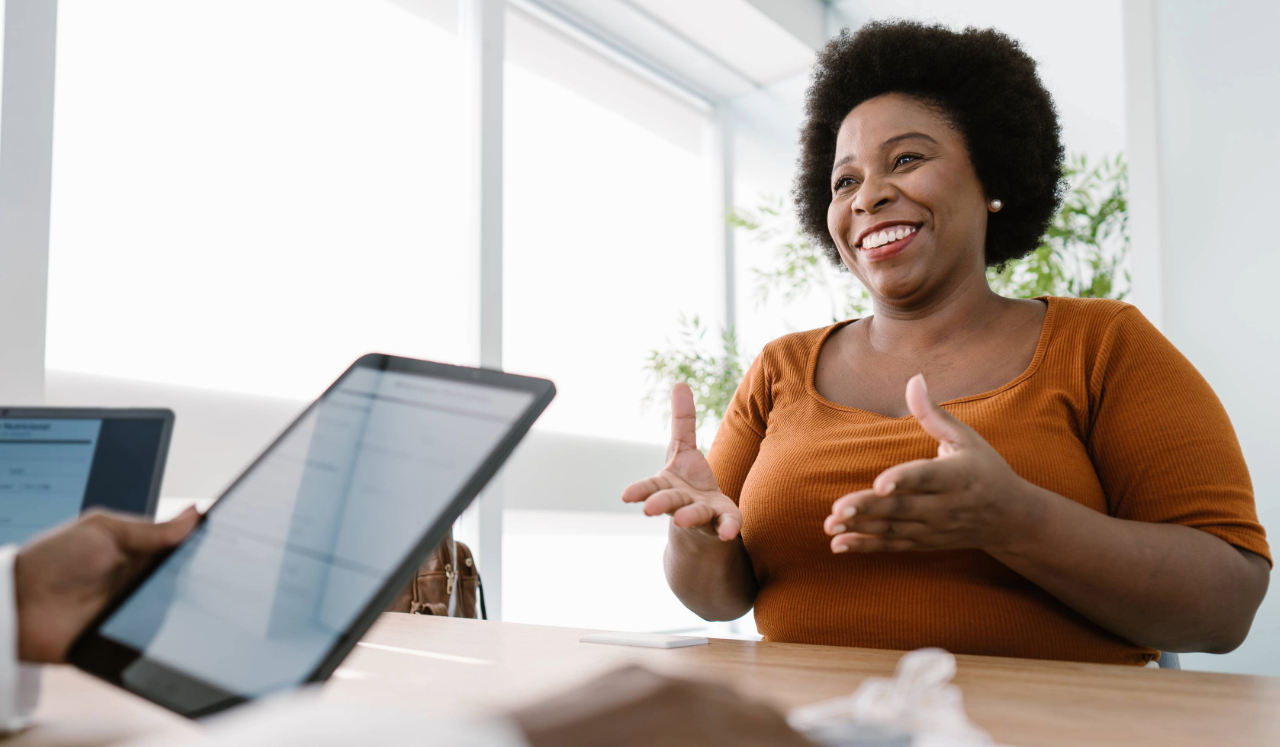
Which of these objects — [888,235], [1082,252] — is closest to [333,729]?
[888,235]

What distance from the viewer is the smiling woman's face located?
1326mm

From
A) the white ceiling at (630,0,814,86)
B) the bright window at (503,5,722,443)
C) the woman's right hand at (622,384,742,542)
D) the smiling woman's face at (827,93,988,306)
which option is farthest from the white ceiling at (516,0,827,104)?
the woman's right hand at (622,384,742,542)

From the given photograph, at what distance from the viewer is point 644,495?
993mm

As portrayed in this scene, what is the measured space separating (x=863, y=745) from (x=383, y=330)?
8.83 ft

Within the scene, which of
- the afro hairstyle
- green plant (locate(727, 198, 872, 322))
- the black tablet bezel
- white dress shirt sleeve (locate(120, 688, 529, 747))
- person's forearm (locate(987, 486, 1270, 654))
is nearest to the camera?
white dress shirt sleeve (locate(120, 688, 529, 747))

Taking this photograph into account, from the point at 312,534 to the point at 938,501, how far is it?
A: 55 cm

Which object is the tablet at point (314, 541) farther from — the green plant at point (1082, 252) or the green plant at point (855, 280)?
the green plant at point (1082, 252)

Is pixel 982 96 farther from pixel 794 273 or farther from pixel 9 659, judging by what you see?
pixel 794 273

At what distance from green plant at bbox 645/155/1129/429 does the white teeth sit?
883 millimetres

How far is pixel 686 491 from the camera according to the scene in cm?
105

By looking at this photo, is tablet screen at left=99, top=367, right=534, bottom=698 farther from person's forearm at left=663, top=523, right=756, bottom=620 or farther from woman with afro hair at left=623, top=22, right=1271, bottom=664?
person's forearm at left=663, top=523, right=756, bottom=620

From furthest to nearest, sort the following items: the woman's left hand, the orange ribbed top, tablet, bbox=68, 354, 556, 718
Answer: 1. the orange ribbed top
2. the woman's left hand
3. tablet, bbox=68, 354, 556, 718

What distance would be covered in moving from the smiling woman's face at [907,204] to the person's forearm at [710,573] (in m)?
0.50

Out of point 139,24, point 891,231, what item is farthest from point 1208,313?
point 139,24
